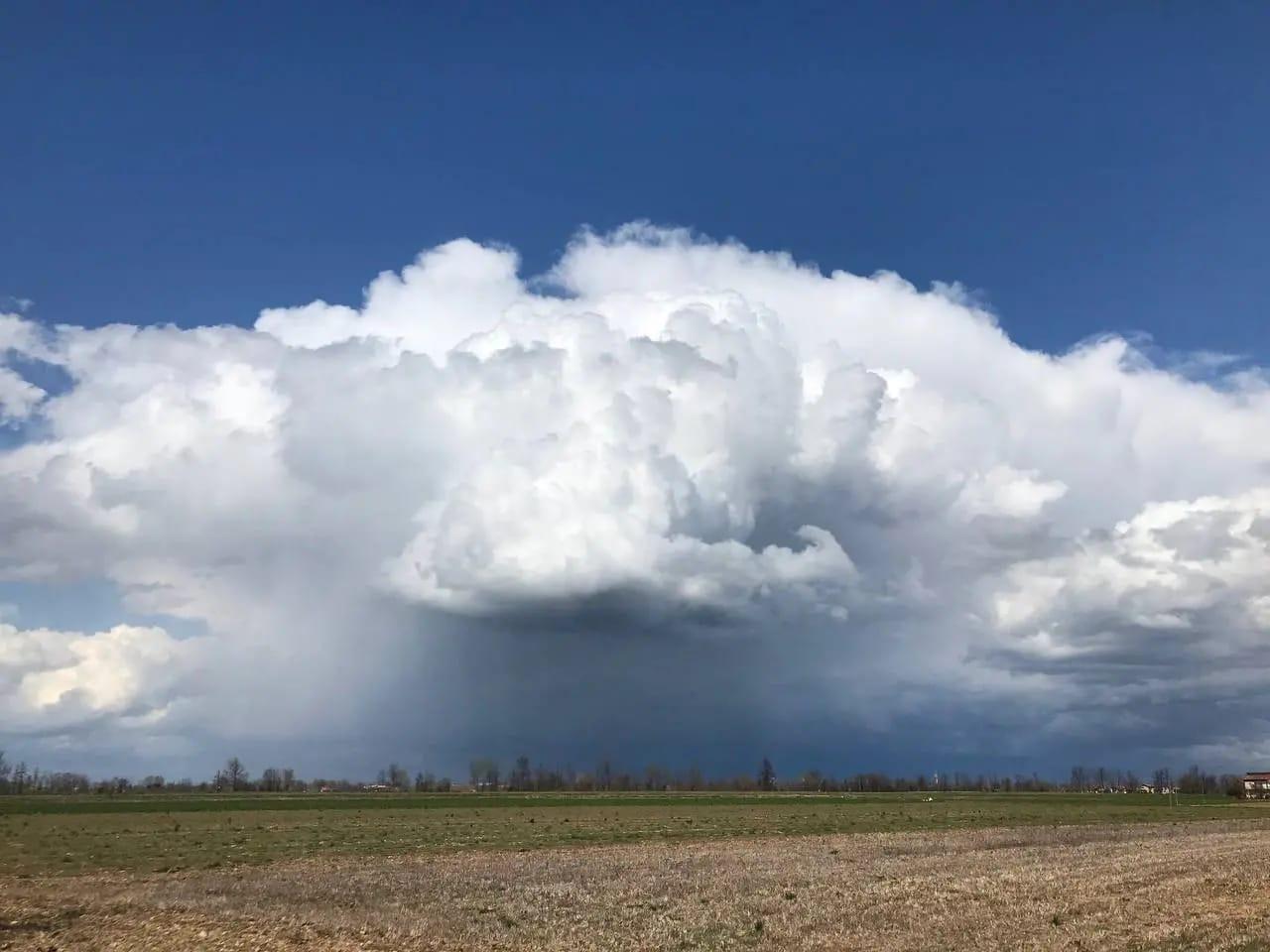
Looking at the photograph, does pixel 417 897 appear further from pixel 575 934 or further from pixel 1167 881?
pixel 1167 881

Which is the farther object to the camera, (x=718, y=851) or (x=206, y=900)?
(x=718, y=851)

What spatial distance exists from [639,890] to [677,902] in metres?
4.12

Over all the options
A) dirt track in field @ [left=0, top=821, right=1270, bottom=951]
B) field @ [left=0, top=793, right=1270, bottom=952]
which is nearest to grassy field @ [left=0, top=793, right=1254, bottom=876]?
field @ [left=0, top=793, right=1270, bottom=952]

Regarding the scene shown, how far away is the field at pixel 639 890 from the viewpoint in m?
29.3

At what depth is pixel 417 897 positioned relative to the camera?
126 ft

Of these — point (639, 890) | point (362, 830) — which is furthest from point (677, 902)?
point (362, 830)

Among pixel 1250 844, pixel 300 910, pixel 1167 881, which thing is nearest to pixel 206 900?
pixel 300 910

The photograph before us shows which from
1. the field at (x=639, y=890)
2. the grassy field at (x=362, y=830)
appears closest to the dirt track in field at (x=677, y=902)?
the field at (x=639, y=890)

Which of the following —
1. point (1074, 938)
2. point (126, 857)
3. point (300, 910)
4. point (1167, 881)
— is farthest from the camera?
point (126, 857)

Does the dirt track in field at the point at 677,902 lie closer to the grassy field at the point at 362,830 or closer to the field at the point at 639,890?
the field at the point at 639,890

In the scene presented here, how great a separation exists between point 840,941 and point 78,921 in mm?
23018

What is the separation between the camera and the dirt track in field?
28.8 meters

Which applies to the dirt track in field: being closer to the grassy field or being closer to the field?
the field

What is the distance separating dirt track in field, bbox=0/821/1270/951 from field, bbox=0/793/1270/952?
0.12m
